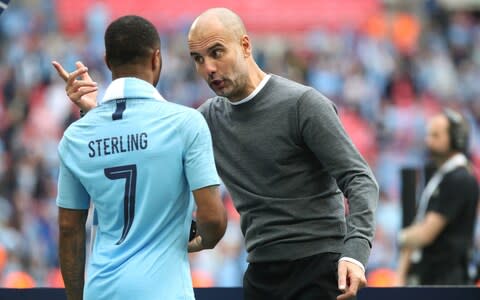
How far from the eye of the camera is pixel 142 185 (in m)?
3.79

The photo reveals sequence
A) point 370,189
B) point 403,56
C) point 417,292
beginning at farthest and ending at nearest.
Result: point 403,56
point 417,292
point 370,189

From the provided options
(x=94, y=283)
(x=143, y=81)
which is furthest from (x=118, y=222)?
(x=143, y=81)

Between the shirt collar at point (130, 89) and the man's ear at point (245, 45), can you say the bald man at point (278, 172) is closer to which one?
the man's ear at point (245, 45)

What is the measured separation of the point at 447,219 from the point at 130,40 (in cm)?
442

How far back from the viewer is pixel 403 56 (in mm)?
20609

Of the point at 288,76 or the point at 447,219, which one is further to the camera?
the point at 288,76

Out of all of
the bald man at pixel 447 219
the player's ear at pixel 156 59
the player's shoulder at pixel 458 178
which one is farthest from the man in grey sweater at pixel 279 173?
the player's shoulder at pixel 458 178

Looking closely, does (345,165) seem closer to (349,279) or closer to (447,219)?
(349,279)

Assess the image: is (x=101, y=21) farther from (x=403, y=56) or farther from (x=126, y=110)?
(x=126, y=110)

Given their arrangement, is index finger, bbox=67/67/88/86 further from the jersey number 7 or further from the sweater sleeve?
the sweater sleeve

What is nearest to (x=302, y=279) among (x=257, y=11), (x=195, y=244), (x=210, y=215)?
(x=195, y=244)

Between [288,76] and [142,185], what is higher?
[142,185]

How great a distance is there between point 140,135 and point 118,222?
0.90 ft

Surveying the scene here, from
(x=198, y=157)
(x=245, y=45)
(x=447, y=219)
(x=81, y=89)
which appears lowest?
(x=447, y=219)
